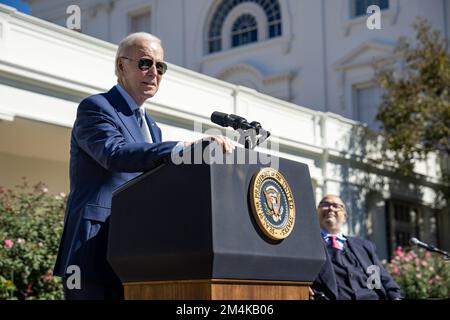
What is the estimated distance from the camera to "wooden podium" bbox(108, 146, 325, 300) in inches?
89.4

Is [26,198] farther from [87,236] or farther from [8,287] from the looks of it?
[87,236]

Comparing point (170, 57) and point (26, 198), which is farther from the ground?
point (170, 57)

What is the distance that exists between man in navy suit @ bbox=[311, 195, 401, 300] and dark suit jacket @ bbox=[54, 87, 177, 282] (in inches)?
128

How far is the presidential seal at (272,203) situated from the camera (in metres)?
2.43

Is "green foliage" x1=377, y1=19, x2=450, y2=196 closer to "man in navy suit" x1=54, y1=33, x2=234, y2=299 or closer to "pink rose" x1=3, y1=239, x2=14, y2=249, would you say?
"pink rose" x1=3, y1=239, x2=14, y2=249

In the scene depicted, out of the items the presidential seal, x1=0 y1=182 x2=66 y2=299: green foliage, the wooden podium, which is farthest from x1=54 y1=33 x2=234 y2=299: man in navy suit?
x1=0 y1=182 x2=66 y2=299: green foliage

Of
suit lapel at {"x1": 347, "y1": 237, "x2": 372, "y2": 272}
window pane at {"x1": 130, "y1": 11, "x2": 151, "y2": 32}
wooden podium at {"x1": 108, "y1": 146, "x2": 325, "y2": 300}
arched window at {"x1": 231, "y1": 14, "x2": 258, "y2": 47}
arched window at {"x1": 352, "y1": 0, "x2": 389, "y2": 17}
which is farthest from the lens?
window pane at {"x1": 130, "y1": 11, "x2": 151, "y2": 32}

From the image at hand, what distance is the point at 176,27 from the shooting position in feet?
89.1

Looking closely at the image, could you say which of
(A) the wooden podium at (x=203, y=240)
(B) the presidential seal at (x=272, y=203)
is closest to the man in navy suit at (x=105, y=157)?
(A) the wooden podium at (x=203, y=240)

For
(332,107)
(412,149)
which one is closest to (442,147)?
(412,149)

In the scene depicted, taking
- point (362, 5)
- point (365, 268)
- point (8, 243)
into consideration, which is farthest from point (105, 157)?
point (362, 5)

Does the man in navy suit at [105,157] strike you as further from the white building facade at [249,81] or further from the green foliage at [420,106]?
the green foliage at [420,106]

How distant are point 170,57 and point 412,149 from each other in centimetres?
1166

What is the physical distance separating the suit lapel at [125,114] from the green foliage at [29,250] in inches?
253
